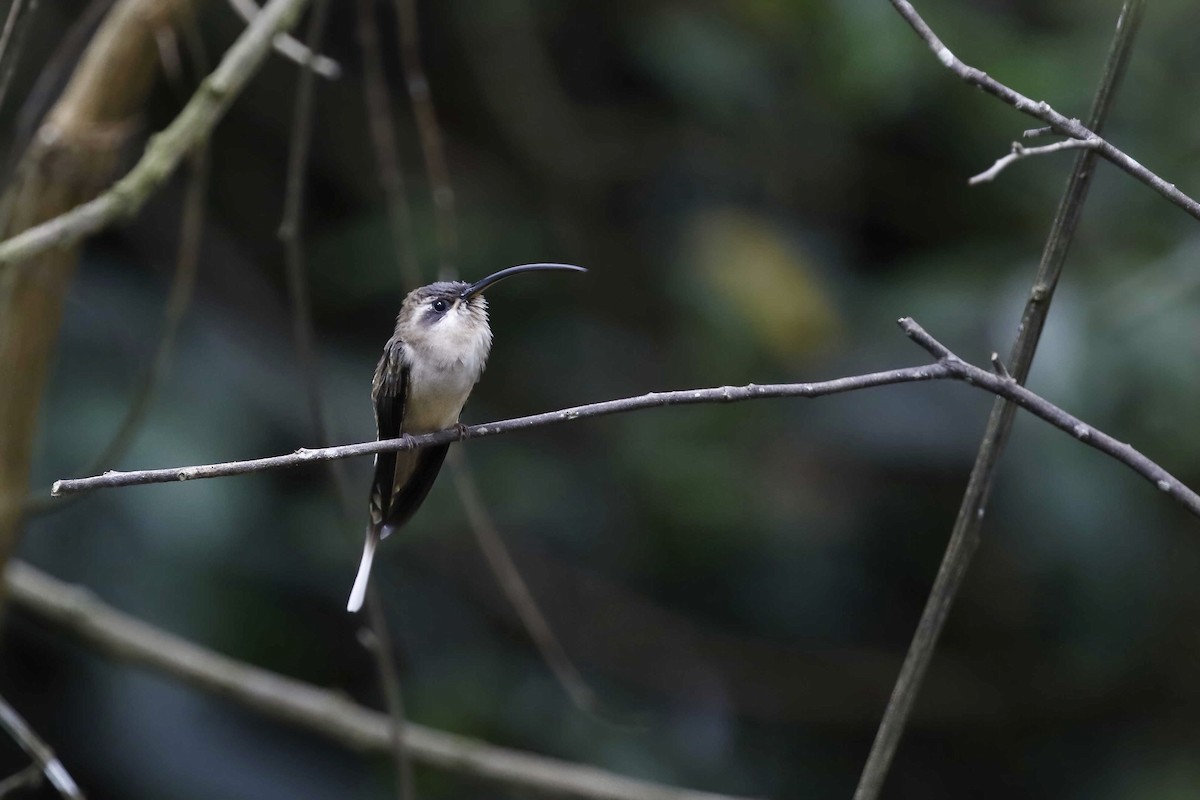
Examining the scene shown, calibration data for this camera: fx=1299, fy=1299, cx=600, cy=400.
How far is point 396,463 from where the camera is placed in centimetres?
272

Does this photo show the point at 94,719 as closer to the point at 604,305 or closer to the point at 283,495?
the point at 283,495

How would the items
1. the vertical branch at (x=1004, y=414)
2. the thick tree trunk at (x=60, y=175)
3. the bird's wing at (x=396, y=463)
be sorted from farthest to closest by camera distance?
the thick tree trunk at (x=60, y=175) → the bird's wing at (x=396, y=463) → the vertical branch at (x=1004, y=414)

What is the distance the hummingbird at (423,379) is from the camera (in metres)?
2.66

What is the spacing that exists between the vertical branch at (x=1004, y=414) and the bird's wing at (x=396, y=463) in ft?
3.51

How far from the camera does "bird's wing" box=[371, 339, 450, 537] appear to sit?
8.61 ft

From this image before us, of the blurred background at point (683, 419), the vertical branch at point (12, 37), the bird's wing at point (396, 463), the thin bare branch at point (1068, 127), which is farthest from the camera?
the blurred background at point (683, 419)

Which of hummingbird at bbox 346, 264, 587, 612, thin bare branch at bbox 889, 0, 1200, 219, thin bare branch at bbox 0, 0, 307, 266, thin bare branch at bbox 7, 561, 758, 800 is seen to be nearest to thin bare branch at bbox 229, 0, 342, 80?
thin bare branch at bbox 0, 0, 307, 266

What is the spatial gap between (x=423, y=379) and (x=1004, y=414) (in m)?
1.36

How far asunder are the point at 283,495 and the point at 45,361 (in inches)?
74.7

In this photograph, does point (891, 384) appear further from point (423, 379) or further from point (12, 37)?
point (12, 37)

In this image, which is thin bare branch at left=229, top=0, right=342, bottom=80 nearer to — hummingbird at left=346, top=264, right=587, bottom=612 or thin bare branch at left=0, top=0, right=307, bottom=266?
thin bare branch at left=0, top=0, right=307, bottom=266

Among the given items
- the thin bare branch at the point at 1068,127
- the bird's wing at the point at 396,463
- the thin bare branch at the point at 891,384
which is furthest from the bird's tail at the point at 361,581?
the thin bare branch at the point at 1068,127

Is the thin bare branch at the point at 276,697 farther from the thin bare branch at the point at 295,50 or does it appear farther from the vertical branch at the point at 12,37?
the vertical branch at the point at 12,37

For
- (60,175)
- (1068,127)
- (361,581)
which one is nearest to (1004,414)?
(1068,127)
